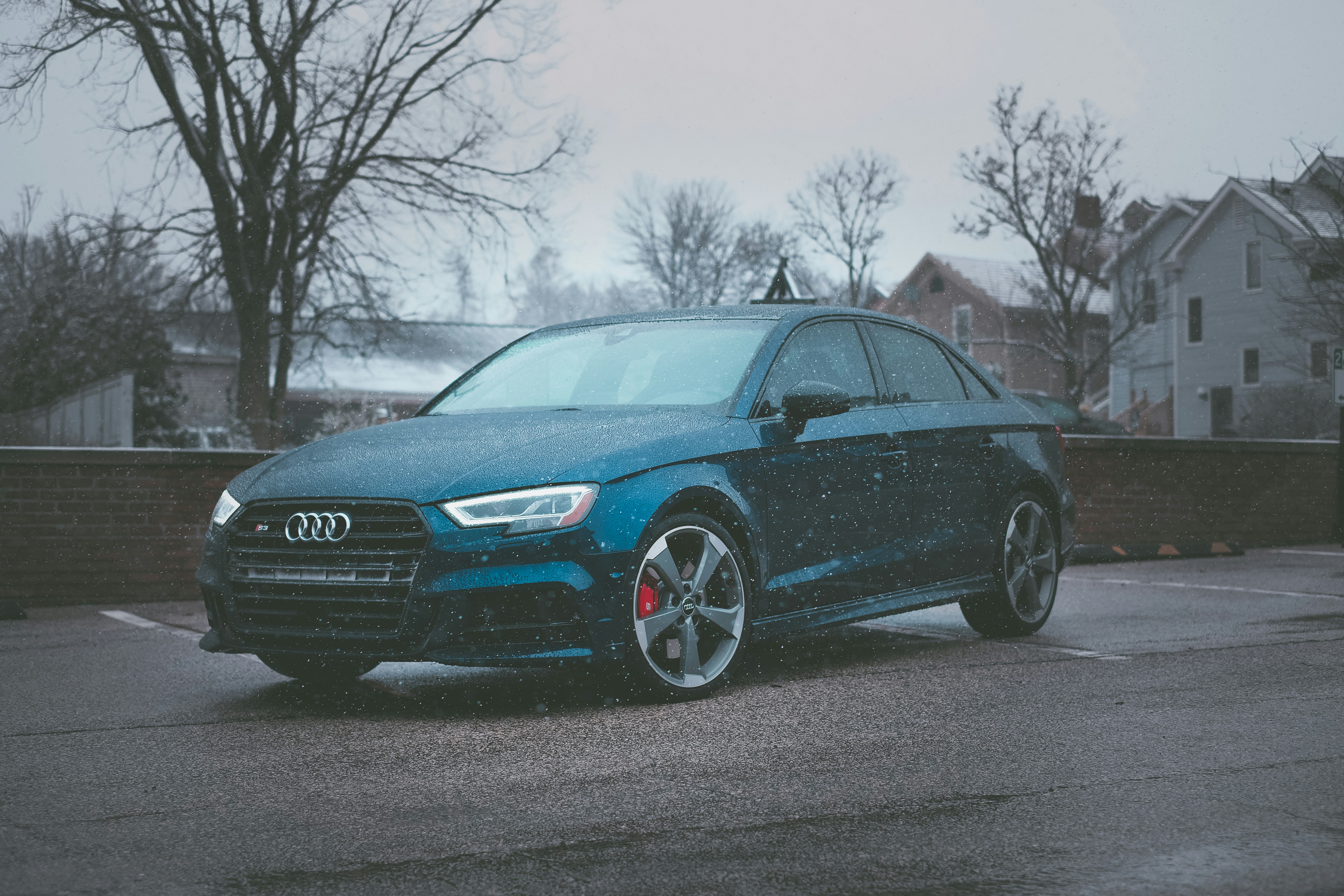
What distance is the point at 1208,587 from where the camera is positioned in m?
10.6

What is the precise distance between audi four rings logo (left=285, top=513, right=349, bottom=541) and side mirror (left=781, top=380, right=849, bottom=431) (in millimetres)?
1866

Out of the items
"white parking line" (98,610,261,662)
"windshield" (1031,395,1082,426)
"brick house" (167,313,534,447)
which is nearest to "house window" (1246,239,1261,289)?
"windshield" (1031,395,1082,426)

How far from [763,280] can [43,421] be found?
34.7 metres

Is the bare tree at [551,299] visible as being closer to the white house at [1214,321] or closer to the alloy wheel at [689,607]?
the white house at [1214,321]

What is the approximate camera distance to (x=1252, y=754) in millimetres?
4613

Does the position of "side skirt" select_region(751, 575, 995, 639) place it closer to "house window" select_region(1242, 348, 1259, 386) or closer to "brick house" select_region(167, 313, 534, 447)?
"brick house" select_region(167, 313, 534, 447)

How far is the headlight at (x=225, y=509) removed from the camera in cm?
562

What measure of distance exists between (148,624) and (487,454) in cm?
448

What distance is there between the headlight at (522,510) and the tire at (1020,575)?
283 cm

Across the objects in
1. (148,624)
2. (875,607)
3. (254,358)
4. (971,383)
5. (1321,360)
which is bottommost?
(148,624)

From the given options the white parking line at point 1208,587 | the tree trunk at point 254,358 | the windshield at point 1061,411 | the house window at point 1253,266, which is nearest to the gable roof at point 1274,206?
the house window at point 1253,266

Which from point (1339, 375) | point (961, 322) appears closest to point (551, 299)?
point (961, 322)

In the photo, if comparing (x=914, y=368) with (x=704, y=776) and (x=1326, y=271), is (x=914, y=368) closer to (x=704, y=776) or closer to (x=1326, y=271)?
(x=704, y=776)

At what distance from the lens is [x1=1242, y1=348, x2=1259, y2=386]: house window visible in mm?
44531
